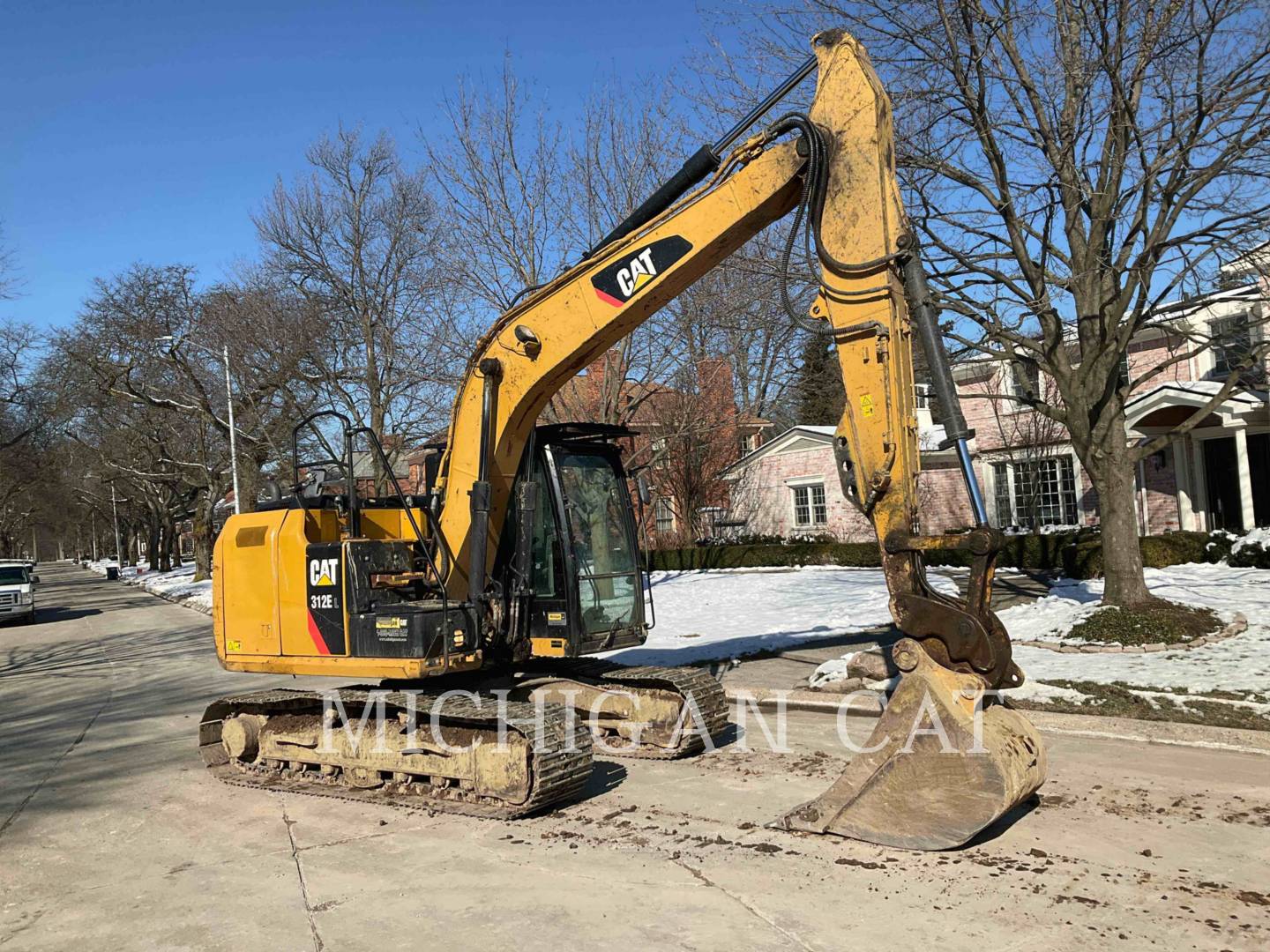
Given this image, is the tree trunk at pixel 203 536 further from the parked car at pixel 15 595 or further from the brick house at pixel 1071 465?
the brick house at pixel 1071 465

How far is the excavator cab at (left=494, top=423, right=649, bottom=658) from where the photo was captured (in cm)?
789

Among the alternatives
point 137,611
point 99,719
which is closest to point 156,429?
point 137,611

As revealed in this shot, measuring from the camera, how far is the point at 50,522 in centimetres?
9619

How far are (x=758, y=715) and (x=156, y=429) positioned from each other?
35548 mm

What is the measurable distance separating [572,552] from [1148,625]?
7334mm

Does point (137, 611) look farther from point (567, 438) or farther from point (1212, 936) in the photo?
point (1212, 936)

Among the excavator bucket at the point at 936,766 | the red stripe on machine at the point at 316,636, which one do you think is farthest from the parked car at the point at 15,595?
the excavator bucket at the point at 936,766

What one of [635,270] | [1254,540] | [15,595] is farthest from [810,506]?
[635,270]

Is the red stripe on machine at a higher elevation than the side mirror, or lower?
lower

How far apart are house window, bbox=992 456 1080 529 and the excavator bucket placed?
21688 millimetres

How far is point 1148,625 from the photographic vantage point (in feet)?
38.0

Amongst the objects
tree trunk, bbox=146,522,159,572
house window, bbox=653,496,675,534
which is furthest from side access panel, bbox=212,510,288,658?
tree trunk, bbox=146,522,159,572

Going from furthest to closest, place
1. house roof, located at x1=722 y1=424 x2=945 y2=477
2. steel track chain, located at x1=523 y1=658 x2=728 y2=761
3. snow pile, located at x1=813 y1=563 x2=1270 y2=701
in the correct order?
house roof, located at x1=722 y1=424 x2=945 y2=477 < snow pile, located at x1=813 y1=563 x2=1270 y2=701 < steel track chain, located at x1=523 y1=658 x2=728 y2=761

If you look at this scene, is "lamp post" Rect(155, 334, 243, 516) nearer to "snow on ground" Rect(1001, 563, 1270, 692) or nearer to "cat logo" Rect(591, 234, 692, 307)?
"snow on ground" Rect(1001, 563, 1270, 692)
